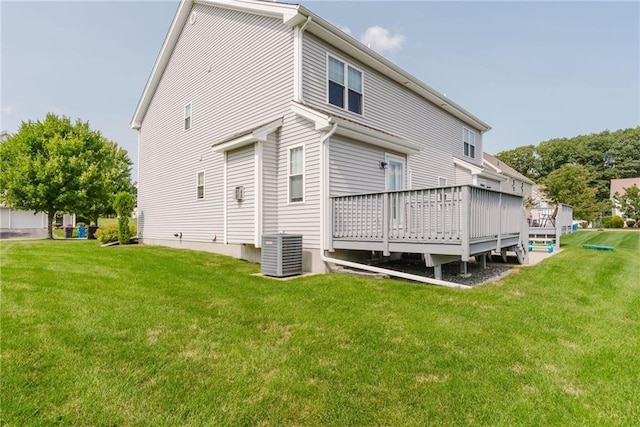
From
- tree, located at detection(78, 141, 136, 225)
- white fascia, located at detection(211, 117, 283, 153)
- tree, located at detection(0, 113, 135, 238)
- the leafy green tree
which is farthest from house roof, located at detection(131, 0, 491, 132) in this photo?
tree, located at detection(78, 141, 136, 225)

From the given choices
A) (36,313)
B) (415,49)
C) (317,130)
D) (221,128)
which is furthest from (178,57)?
(36,313)

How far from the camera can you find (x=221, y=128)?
11.2 m

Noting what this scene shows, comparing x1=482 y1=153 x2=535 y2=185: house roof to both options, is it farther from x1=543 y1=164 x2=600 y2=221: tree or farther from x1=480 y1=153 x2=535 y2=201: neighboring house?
x1=543 y1=164 x2=600 y2=221: tree

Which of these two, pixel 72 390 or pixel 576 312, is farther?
pixel 576 312

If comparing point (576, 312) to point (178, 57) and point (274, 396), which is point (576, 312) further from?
point (178, 57)

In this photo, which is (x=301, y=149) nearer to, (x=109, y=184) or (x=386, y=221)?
(x=386, y=221)

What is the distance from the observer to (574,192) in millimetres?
29188

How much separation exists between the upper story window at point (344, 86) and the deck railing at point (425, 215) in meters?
3.32

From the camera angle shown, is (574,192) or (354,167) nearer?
(354,167)

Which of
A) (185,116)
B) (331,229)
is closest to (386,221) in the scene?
(331,229)

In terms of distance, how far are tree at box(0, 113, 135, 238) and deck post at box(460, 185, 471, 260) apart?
21.8m

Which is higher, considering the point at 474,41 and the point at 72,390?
the point at 474,41

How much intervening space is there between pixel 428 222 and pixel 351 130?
3.02 metres

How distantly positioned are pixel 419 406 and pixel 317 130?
655cm
